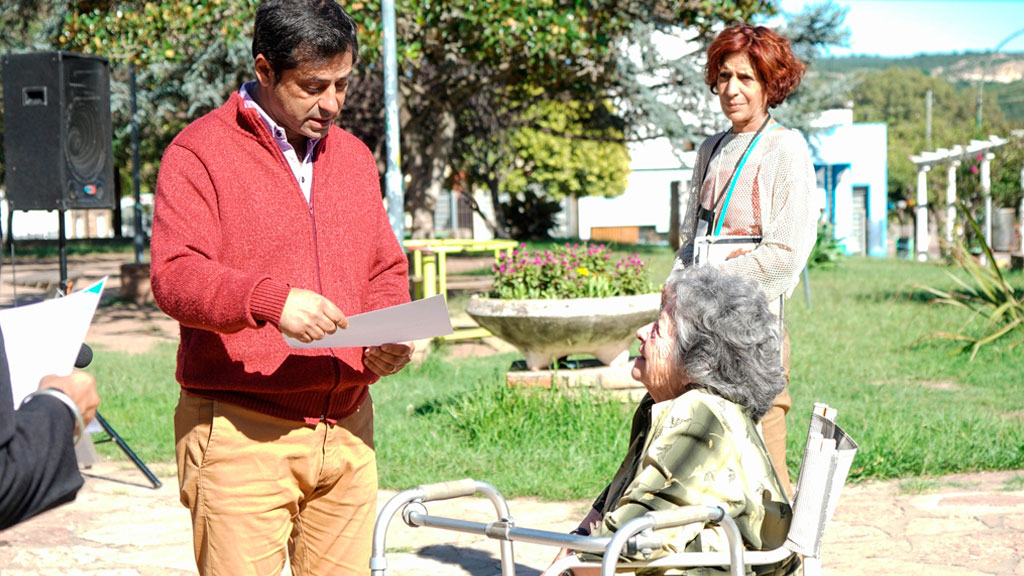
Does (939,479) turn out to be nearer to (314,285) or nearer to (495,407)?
(495,407)

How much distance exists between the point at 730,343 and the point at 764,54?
Answer: 1195 millimetres

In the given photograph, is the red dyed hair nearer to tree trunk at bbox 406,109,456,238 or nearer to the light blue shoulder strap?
the light blue shoulder strap

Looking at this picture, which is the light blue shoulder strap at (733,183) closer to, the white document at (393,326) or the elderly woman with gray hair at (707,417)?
the elderly woman with gray hair at (707,417)

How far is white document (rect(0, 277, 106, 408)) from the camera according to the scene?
1965 mm

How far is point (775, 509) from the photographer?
2.62 m

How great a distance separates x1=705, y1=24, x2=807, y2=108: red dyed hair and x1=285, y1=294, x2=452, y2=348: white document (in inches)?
64.1

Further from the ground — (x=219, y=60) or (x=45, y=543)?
(x=219, y=60)

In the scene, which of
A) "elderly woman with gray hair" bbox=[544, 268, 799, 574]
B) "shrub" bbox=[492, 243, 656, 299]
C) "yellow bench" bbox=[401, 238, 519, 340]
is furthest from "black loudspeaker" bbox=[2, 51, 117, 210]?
"elderly woman with gray hair" bbox=[544, 268, 799, 574]

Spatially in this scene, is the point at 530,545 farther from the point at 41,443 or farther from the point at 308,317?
the point at 41,443

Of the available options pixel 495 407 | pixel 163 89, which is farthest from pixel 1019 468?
pixel 163 89

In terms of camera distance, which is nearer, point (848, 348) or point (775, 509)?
point (775, 509)

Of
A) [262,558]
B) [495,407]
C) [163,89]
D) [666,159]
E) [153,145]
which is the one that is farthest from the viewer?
[666,159]

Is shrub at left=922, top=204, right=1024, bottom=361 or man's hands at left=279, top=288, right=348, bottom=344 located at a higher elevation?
man's hands at left=279, top=288, right=348, bottom=344

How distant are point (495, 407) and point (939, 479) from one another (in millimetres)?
2409
